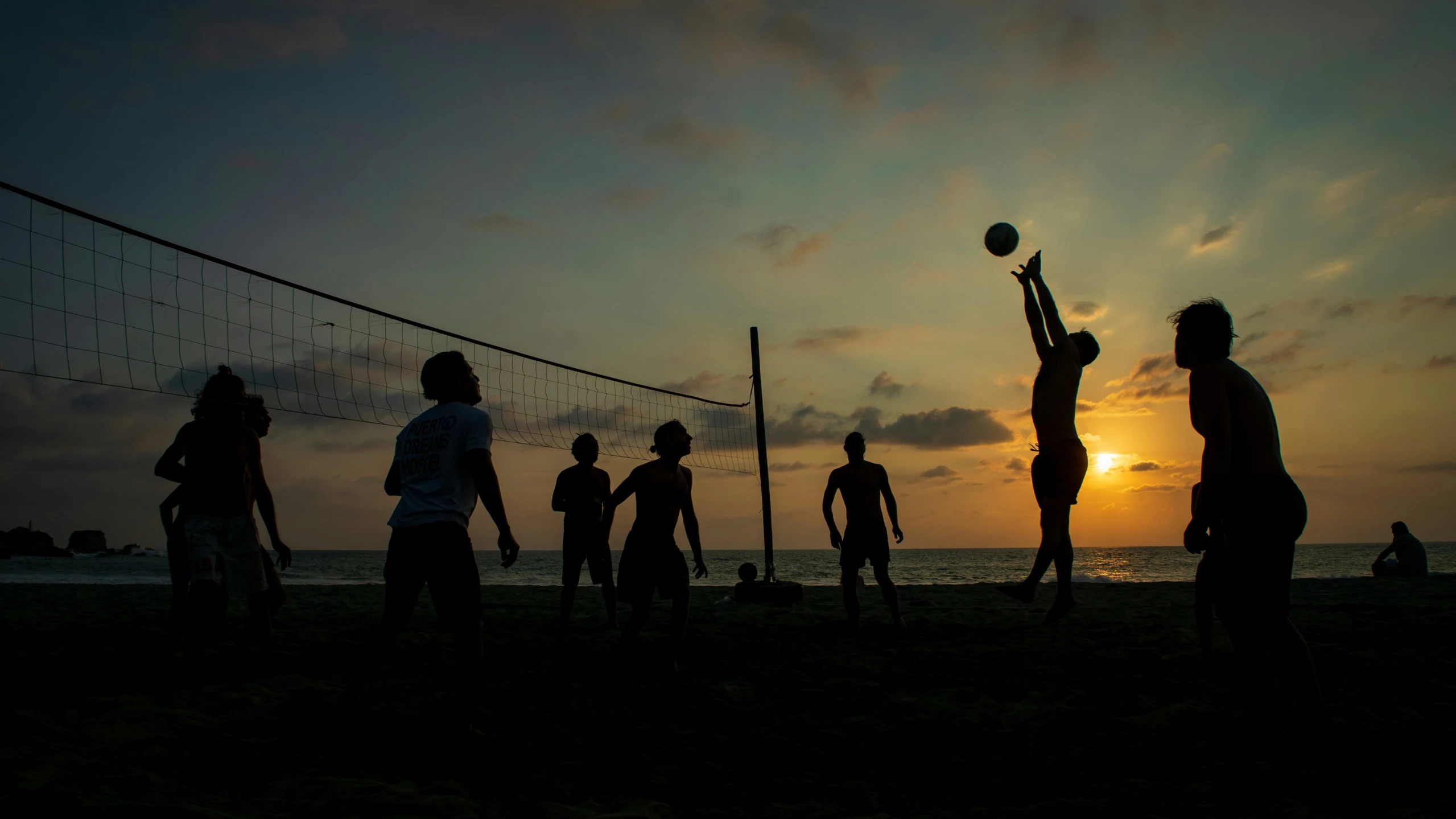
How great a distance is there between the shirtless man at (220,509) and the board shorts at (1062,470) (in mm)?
3833

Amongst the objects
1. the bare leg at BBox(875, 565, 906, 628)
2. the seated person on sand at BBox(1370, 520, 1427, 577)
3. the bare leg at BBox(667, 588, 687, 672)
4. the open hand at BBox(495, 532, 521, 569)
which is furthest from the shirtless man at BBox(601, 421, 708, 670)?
the seated person on sand at BBox(1370, 520, 1427, 577)

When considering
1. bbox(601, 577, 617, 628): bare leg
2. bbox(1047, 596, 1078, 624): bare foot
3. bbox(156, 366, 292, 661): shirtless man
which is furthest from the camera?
bbox(601, 577, 617, 628): bare leg

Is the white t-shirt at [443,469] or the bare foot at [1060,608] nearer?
the white t-shirt at [443,469]

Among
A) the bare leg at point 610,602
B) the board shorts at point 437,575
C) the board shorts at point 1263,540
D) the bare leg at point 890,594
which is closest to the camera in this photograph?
the board shorts at point 1263,540

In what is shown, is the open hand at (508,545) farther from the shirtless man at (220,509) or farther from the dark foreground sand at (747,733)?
the shirtless man at (220,509)

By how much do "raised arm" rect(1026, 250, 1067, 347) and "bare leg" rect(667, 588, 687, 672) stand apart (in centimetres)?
234

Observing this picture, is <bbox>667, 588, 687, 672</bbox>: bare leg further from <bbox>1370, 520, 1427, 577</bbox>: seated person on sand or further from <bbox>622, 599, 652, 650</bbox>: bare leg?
<bbox>1370, 520, 1427, 577</bbox>: seated person on sand

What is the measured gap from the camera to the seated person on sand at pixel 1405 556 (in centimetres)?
1063

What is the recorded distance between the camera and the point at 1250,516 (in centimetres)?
268

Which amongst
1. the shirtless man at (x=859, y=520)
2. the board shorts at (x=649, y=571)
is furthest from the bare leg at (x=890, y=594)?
the board shorts at (x=649, y=571)

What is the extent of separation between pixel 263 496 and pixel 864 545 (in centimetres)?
407

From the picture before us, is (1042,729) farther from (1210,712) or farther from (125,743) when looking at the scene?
(125,743)

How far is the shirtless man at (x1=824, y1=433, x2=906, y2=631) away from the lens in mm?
5914

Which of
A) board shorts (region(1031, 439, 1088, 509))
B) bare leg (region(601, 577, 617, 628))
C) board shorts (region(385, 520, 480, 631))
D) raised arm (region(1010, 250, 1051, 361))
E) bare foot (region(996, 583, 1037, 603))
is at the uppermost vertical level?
raised arm (region(1010, 250, 1051, 361))
